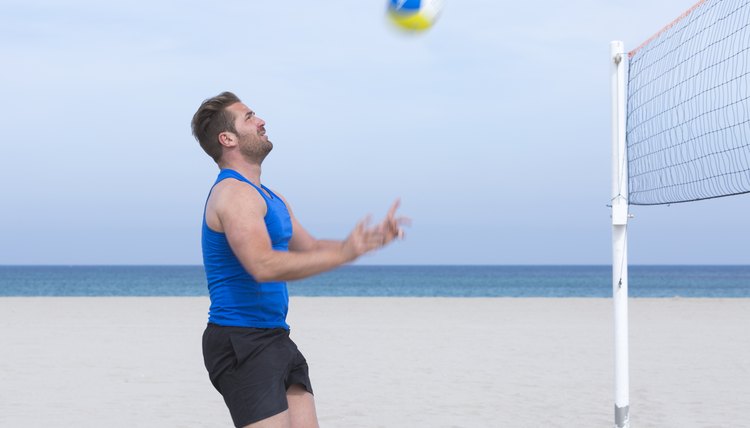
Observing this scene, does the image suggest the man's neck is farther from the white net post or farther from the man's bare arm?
the white net post

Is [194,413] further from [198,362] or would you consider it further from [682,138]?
[682,138]

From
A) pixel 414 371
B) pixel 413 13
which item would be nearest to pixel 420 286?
pixel 414 371

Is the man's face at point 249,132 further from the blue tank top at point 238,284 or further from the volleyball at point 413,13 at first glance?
the volleyball at point 413,13

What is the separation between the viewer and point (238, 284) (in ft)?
9.84

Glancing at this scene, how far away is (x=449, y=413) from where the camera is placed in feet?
20.1

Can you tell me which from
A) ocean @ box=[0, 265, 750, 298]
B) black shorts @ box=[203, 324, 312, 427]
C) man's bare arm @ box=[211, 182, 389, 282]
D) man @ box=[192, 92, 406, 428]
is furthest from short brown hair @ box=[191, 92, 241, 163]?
ocean @ box=[0, 265, 750, 298]

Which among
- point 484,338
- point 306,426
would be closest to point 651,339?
point 484,338

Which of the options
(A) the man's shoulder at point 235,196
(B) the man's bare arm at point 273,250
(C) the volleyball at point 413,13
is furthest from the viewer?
(C) the volleyball at point 413,13

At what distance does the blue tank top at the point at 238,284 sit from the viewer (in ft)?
9.80

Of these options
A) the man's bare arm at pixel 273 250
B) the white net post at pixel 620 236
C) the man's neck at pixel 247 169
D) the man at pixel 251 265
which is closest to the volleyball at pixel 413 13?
the white net post at pixel 620 236

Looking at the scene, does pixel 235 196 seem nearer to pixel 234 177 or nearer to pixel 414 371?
pixel 234 177

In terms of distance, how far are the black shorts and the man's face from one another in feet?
1.93

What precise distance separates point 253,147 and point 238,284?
0.46 m

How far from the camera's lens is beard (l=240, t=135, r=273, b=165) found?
3094mm
